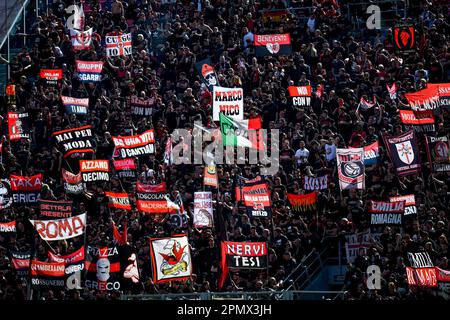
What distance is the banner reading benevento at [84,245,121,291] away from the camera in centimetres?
2812

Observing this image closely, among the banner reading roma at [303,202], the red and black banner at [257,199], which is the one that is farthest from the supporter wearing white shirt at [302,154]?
the red and black banner at [257,199]

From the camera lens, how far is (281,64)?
113 ft

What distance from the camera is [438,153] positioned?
96.2 ft

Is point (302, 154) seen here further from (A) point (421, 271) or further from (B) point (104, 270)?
(A) point (421, 271)

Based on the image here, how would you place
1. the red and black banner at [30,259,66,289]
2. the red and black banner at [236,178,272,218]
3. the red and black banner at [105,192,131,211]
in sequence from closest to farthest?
1. the red and black banner at [30,259,66,289]
2. the red and black banner at [236,178,272,218]
3. the red and black banner at [105,192,131,211]

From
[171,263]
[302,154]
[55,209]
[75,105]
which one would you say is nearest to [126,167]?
[55,209]

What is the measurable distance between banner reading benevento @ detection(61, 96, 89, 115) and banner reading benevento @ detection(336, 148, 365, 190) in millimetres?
8392

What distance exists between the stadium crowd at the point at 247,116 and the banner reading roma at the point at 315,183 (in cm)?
21

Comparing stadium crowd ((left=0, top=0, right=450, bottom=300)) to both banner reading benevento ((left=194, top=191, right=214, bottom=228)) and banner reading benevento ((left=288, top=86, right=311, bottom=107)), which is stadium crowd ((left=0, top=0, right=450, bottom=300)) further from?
banner reading benevento ((left=194, top=191, right=214, bottom=228))

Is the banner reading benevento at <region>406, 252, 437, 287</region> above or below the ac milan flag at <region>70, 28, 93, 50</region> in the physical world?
below

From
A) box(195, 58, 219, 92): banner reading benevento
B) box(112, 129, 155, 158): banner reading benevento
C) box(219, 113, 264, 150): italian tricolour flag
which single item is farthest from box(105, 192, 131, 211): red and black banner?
box(195, 58, 219, 92): banner reading benevento

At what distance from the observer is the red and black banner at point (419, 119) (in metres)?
30.3

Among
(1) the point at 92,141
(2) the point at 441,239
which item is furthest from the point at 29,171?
(2) the point at 441,239

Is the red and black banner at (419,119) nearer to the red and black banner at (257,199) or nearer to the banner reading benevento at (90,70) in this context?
the red and black banner at (257,199)
